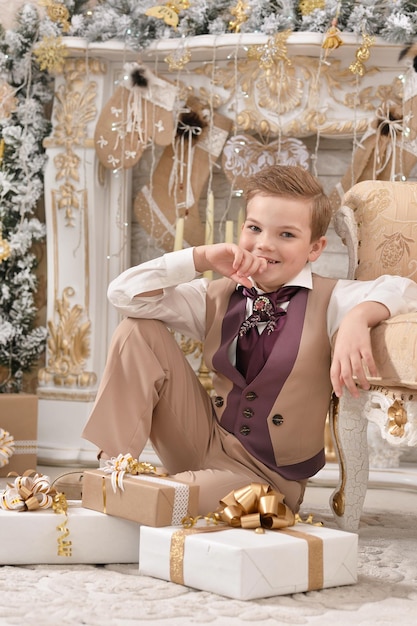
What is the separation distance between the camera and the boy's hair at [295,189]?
6.45 feet

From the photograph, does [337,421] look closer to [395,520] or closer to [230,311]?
[230,311]

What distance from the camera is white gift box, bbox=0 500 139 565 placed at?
1.63 metres

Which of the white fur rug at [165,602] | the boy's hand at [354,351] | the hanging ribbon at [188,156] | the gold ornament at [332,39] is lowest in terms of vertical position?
the white fur rug at [165,602]

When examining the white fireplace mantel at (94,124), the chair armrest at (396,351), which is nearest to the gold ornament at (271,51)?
the white fireplace mantel at (94,124)

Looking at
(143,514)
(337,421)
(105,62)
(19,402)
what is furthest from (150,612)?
(105,62)

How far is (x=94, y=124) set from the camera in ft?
10.4

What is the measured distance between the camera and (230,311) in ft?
6.54

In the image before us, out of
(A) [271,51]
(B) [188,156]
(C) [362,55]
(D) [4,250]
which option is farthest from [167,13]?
(D) [4,250]

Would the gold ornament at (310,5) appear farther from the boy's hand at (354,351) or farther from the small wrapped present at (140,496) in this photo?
the small wrapped present at (140,496)

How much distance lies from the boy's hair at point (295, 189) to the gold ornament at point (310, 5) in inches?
43.5

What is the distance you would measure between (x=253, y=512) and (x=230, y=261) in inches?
22.5

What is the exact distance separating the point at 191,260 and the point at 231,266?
0.29 feet

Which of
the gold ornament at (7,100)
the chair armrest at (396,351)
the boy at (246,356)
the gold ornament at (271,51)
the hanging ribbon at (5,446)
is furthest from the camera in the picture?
the gold ornament at (7,100)

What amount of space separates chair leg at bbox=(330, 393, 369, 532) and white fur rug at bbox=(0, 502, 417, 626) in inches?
10.3
